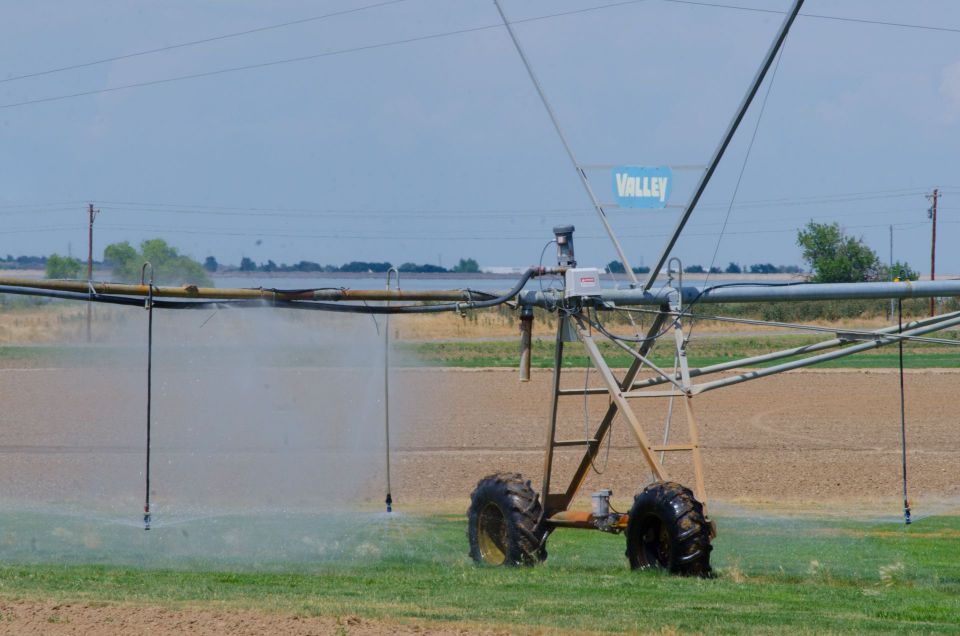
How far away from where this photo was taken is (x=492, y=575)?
13.0 meters

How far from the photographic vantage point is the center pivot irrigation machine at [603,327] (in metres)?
12.8

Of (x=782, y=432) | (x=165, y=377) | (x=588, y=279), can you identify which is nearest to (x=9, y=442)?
(x=165, y=377)

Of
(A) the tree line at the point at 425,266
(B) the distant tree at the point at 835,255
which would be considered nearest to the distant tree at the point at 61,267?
(A) the tree line at the point at 425,266

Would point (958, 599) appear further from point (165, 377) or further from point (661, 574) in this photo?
point (165, 377)

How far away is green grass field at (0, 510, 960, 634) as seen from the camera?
33.5 feet

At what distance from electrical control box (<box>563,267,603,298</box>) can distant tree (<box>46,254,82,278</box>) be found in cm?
4556

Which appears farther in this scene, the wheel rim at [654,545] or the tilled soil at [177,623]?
the wheel rim at [654,545]

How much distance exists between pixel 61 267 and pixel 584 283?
176ft

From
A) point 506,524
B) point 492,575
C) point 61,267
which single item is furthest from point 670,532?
point 61,267

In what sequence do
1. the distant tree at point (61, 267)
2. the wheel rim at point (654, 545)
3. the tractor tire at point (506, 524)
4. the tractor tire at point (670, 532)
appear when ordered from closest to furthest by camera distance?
1. the tractor tire at point (670, 532)
2. the wheel rim at point (654, 545)
3. the tractor tire at point (506, 524)
4. the distant tree at point (61, 267)

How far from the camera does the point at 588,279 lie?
1412 cm

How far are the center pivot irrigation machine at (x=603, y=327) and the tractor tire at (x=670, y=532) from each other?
0.04 ft

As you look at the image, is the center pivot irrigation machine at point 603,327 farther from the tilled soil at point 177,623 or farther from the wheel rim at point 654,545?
the tilled soil at point 177,623

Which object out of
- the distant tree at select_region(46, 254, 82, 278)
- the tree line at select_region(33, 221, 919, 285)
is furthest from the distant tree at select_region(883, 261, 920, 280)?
the distant tree at select_region(46, 254, 82, 278)
